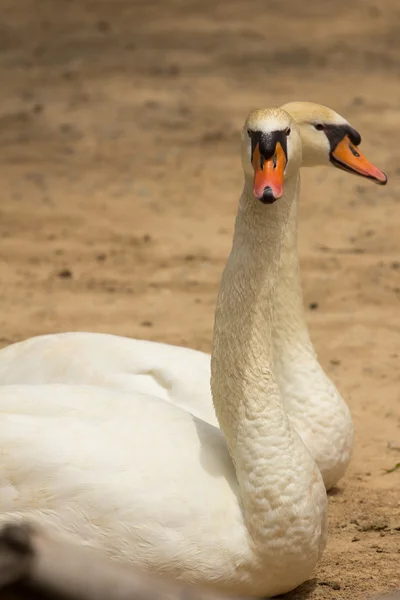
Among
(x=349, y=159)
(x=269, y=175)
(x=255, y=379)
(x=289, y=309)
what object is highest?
(x=269, y=175)

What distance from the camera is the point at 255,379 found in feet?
12.0

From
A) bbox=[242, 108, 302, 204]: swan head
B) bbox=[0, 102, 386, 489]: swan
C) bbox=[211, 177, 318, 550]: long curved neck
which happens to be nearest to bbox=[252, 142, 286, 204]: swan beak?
bbox=[242, 108, 302, 204]: swan head

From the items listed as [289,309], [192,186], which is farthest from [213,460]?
[192,186]

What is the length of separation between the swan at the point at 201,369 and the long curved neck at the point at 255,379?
0.63 meters

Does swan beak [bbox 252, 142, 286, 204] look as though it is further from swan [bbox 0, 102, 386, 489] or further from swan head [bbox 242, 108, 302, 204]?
swan [bbox 0, 102, 386, 489]

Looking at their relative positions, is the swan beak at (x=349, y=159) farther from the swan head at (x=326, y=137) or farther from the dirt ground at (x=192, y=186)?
the dirt ground at (x=192, y=186)

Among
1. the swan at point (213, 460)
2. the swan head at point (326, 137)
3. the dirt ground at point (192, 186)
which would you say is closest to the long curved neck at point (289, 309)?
the swan head at point (326, 137)

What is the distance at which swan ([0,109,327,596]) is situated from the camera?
332cm

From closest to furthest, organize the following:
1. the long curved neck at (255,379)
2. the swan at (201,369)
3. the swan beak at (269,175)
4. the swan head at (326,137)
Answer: the swan beak at (269,175), the long curved neck at (255,379), the swan at (201,369), the swan head at (326,137)

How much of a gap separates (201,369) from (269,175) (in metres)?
1.30

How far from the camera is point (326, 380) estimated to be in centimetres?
451

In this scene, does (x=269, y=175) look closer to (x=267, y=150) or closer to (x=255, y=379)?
(x=267, y=150)

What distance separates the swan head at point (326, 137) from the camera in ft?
15.5

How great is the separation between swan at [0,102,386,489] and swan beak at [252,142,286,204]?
116 cm
